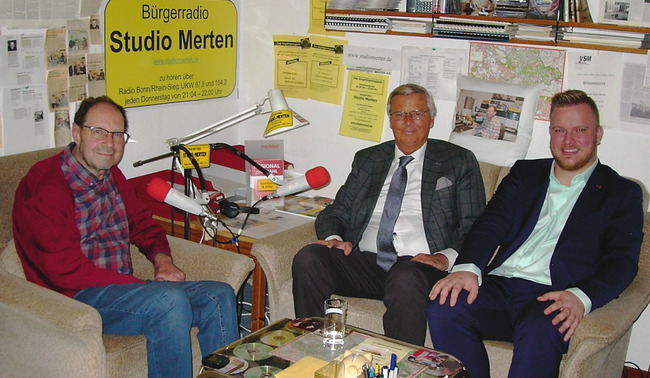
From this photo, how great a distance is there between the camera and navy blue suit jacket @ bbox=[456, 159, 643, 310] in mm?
2412

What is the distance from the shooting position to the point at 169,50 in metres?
3.34

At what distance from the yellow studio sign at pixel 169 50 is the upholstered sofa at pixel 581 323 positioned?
1003 mm

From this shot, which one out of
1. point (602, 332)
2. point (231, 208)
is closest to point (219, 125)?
point (231, 208)

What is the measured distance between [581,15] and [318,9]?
1.25 m

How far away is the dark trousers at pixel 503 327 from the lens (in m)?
2.28

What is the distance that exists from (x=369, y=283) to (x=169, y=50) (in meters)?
1.49

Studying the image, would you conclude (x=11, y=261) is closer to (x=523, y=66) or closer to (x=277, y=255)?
(x=277, y=255)

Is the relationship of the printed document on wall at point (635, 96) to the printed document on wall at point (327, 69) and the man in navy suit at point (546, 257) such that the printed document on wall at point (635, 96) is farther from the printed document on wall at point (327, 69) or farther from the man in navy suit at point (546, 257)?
the printed document on wall at point (327, 69)

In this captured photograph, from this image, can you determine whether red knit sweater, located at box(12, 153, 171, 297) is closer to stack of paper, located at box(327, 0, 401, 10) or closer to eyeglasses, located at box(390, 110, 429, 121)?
eyeglasses, located at box(390, 110, 429, 121)

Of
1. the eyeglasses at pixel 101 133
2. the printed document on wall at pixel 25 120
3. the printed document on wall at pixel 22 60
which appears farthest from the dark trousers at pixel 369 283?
the printed document on wall at pixel 22 60

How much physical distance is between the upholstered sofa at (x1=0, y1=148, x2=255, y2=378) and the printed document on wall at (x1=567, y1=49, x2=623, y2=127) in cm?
155

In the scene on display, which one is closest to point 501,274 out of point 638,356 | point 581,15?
point 638,356

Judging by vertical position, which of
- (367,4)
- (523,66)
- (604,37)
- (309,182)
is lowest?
(309,182)

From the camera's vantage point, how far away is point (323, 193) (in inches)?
144
